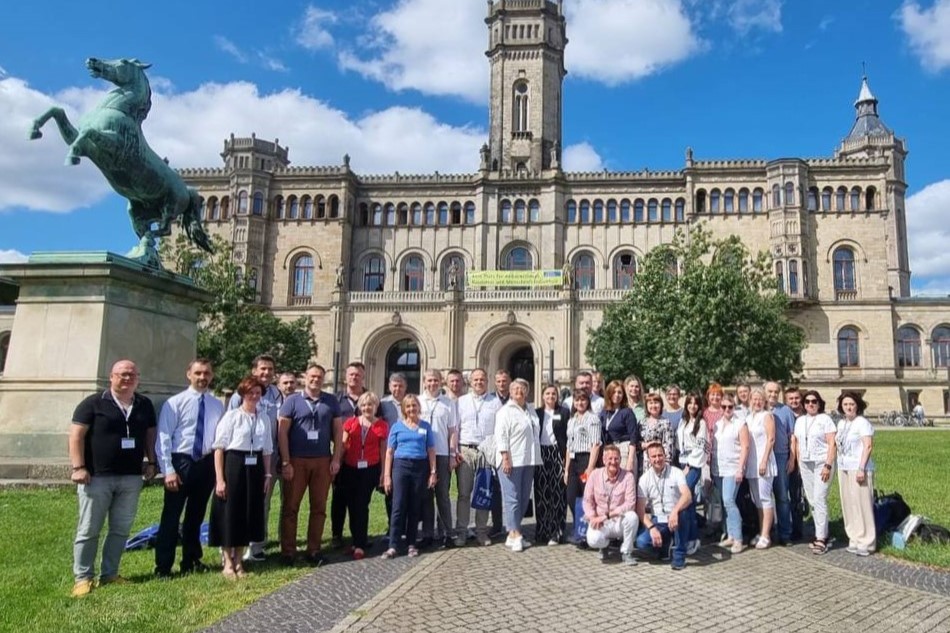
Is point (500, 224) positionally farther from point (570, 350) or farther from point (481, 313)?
point (570, 350)

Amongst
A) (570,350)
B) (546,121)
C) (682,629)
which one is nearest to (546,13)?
(546,121)

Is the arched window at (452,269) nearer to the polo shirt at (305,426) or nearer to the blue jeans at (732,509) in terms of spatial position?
the blue jeans at (732,509)

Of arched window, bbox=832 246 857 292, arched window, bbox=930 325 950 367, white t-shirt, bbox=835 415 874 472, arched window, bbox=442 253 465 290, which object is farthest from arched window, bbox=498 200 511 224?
white t-shirt, bbox=835 415 874 472

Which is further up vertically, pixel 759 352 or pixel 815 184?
pixel 815 184

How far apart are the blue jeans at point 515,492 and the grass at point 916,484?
487 centimetres

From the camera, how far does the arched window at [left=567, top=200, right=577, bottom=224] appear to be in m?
48.8

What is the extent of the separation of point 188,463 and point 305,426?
1.38m

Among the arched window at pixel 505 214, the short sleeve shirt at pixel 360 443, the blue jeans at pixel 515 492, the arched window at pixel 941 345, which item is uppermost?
the arched window at pixel 505 214

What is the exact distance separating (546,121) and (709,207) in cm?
1365

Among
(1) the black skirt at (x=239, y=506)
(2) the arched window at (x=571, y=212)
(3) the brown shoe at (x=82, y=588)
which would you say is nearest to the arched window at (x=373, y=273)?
(2) the arched window at (x=571, y=212)

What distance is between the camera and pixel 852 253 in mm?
45938

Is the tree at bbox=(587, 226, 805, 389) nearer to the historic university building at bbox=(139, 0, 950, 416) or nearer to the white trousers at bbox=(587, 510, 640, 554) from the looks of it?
the historic university building at bbox=(139, 0, 950, 416)

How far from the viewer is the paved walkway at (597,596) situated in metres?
6.12

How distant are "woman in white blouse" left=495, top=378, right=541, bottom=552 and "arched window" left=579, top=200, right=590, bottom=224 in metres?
40.7
